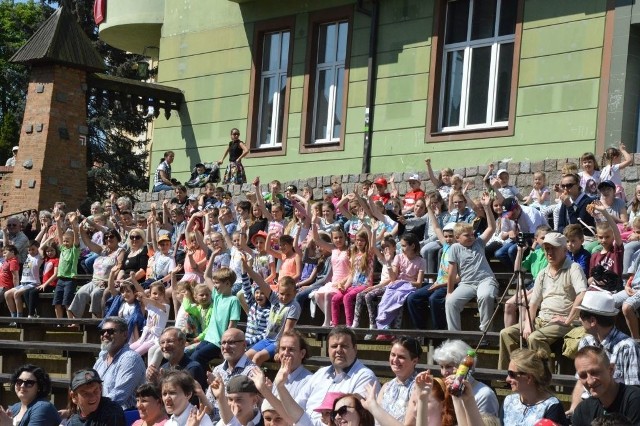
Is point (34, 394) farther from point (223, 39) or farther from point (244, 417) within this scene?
point (223, 39)

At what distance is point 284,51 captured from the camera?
79.0ft

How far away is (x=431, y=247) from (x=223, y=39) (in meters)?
11.0

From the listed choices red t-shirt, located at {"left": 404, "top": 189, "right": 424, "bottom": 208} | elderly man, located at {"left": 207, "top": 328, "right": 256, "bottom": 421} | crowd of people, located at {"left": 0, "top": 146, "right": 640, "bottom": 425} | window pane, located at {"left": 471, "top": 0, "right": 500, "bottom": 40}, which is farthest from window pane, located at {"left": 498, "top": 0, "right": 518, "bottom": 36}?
elderly man, located at {"left": 207, "top": 328, "right": 256, "bottom": 421}

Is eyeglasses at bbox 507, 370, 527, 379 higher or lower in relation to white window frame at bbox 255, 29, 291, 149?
lower

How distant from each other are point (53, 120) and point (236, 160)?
4627mm

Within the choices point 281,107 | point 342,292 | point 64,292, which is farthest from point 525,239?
point 281,107

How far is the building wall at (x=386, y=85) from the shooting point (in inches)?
744

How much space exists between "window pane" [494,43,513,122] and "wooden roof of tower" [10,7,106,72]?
9414mm

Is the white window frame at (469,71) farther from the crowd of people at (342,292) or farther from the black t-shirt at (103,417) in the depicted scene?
the black t-shirt at (103,417)

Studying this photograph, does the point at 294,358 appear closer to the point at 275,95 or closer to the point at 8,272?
the point at 8,272

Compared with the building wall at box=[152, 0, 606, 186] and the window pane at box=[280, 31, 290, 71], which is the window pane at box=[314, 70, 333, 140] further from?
the window pane at box=[280, 31, 290, 71]

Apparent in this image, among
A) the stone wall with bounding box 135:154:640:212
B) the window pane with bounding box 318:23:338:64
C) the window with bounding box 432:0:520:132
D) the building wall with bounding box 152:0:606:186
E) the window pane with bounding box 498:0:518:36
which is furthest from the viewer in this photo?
the window pane with bounding box 318:23:338:64

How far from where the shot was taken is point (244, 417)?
9539mm

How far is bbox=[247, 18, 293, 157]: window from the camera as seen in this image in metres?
24.1
